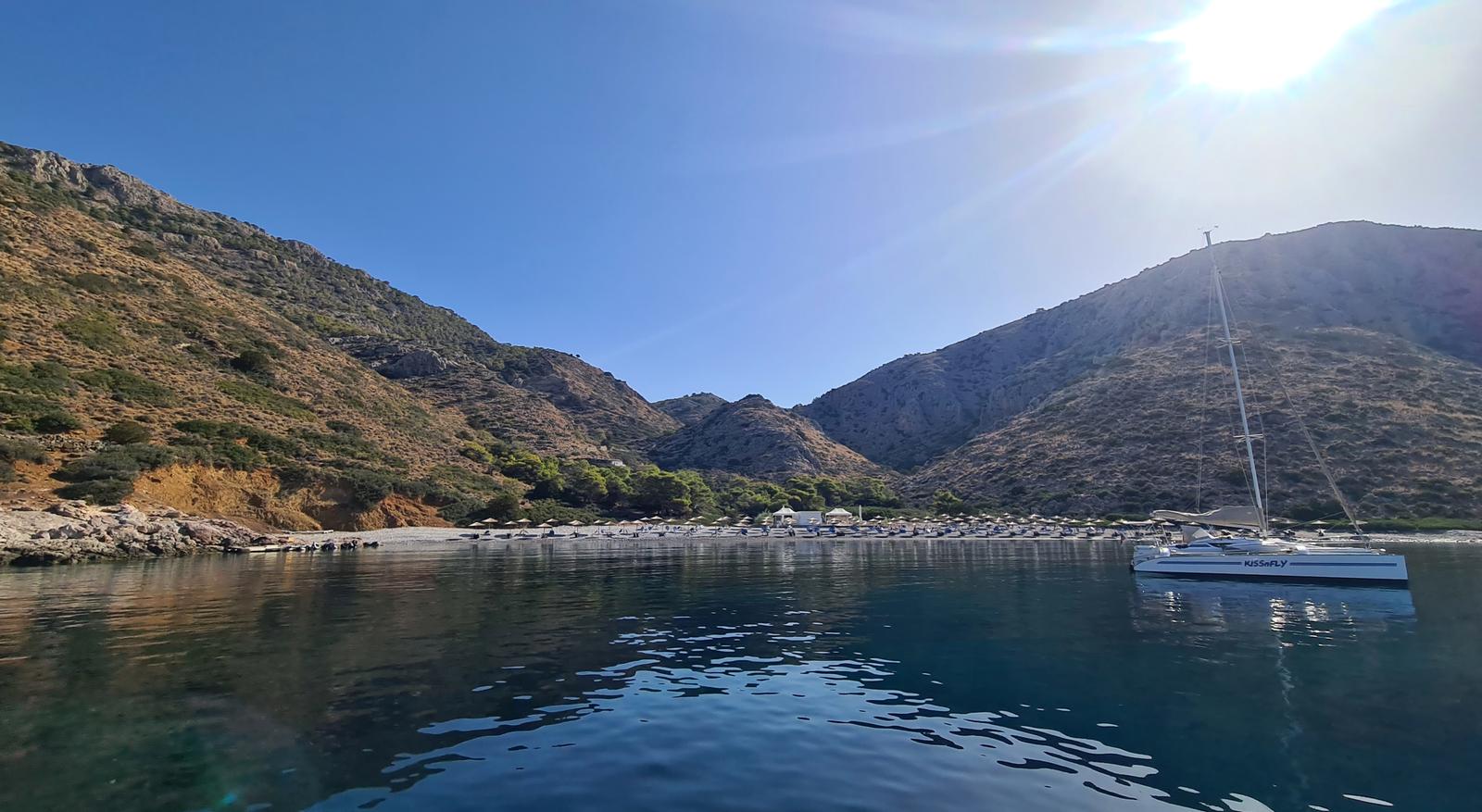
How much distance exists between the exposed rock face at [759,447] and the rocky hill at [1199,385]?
52.3 feet

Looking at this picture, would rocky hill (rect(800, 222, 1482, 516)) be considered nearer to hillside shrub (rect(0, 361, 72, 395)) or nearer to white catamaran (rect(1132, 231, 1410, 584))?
white catamaran (rect(1132, 231, 1410, 584))

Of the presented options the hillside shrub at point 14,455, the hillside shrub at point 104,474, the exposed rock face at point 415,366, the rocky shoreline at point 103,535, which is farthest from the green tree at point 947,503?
the hillside shrub at point 14,455

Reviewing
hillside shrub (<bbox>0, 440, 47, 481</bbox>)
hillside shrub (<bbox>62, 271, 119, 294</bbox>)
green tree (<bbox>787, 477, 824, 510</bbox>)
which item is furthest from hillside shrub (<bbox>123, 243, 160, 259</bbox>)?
green tree (<bbox>787, 477, 824, 510</bbox>)

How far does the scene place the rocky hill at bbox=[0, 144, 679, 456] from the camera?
10744 centimetres

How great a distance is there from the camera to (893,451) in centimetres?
15325

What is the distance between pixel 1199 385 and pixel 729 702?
106m

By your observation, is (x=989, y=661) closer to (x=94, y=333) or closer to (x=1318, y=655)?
(x=1318, y=655)

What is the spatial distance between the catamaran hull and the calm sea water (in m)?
3.70

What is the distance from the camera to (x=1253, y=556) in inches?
1171

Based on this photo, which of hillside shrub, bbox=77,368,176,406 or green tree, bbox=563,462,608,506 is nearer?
hillside shrub, bbox=77,368,176,406

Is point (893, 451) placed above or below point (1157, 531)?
above

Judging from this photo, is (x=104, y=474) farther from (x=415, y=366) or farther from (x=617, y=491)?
(x=415, y=366)

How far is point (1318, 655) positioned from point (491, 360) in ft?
505

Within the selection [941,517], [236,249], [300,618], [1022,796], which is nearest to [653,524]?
[941,517]
